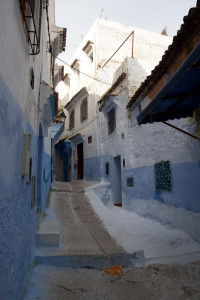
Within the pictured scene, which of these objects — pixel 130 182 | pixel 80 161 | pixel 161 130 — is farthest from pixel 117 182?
pixel 80 161

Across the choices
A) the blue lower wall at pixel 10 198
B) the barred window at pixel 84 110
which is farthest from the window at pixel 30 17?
the barred window at pixel 84 110

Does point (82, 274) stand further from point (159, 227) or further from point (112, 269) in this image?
point (159, 227)

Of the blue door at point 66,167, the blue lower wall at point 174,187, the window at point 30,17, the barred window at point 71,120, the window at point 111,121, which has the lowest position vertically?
the blue lower wall at point 174,187

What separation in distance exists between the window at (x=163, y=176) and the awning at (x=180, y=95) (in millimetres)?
1982

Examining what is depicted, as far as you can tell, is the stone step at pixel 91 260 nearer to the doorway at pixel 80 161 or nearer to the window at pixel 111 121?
the window at pixel 111 121

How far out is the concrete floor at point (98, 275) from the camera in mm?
3623

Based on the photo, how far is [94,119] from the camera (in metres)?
14.8

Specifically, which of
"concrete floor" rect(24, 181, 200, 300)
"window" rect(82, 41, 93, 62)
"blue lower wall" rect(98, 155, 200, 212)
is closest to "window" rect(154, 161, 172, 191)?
"blue lower wall" rect(98, 155, 200, 212)

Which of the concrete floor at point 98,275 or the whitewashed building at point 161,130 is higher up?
the whitewashed building at point 161,130

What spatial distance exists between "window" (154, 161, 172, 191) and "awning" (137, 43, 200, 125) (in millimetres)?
1982

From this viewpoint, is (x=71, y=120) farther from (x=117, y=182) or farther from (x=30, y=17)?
(x=30, y=17)

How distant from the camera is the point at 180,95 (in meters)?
4.55

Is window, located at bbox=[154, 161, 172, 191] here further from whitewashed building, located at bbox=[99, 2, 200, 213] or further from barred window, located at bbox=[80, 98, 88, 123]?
barred window, located at bbox=[80, 98, 88, 123]

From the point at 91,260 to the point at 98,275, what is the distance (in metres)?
0.38
